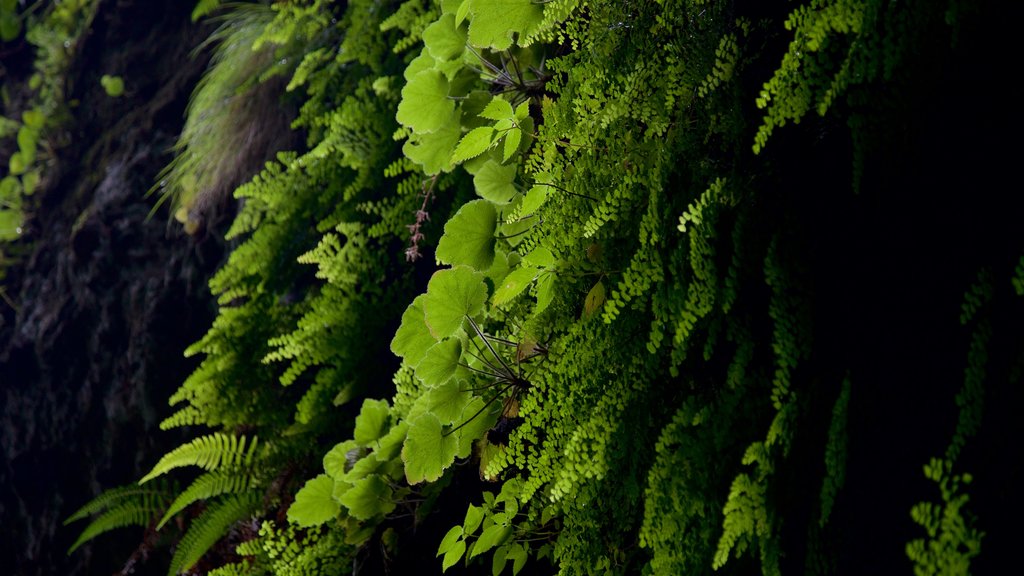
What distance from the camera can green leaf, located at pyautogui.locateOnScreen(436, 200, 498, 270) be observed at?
4.42 ft

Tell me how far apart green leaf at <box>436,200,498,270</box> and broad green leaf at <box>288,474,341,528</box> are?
2.49 feet

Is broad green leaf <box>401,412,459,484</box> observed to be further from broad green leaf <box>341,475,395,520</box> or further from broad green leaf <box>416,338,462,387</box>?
broad green leaf <box>341,475,395,520</box>

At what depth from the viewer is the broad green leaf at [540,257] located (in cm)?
114

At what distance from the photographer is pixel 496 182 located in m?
1.40

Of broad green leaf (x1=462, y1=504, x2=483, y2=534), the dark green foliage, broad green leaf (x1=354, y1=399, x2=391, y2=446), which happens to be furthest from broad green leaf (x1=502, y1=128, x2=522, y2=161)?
broad green leaf (x1=354, y1=399, x2=391, y2=446)

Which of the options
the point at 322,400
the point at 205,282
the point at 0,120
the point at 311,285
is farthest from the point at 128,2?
the point at 322,400

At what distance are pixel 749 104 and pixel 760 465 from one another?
49 centimetres

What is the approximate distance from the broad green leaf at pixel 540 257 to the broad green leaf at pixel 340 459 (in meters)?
0.91

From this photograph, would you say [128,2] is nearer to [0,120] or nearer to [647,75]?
[0,120]

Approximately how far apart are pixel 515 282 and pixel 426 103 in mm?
586

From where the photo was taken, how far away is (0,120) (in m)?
5.33

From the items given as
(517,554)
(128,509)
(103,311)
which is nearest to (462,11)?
(517,554)

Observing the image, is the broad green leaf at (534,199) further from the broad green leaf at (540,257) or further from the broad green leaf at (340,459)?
the broad green leaf at (340,459)

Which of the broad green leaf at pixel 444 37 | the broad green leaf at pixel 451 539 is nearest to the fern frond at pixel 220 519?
the broad green leaf at pixel 451 539
